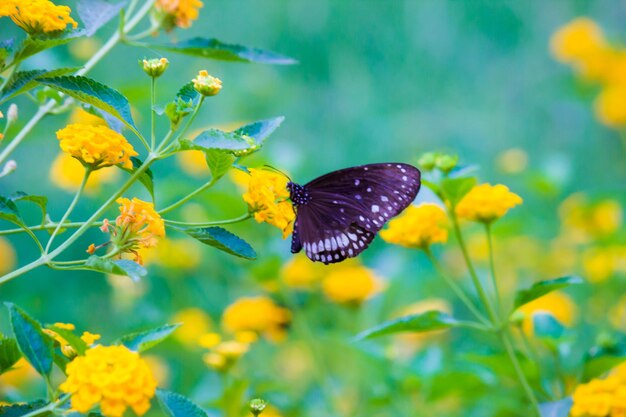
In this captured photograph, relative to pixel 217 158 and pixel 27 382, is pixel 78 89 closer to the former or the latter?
pixel 217 158

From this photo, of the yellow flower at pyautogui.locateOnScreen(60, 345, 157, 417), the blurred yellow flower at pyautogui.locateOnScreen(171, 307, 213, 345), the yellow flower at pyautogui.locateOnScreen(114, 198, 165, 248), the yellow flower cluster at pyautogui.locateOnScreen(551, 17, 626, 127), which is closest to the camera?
the yellow flower at pyautogui.locateOnScreen(60, 345, 157, 417)

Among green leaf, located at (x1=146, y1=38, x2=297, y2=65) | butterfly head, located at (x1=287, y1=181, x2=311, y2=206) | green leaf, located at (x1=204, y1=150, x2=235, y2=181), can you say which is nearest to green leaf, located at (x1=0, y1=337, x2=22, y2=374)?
green leaf, located at (x1=204, y1=150, x2=235, y2=181)

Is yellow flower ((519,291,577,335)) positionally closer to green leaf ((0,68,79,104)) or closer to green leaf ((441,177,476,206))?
green leaf ((441,177,476,206))

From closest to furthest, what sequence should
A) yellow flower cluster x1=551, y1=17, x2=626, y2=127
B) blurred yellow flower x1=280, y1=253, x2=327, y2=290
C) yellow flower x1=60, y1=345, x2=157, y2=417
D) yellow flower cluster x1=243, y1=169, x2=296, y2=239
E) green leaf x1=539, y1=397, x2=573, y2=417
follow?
yellow flower x1=60, y1=345, x2=157, y2=417 → yellow flower cluster x1=243, y1=169, x2=296, y2=239 → green leaf x1=539, y1=397, x2=573, y2=417 → blurred yellow flower x1=280, y1=253, x2=327, y2=290 → yellow flower cluster x1=551, y1=17, x2=626, y2=127

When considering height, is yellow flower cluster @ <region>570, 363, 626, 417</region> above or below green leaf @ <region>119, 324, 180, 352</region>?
below

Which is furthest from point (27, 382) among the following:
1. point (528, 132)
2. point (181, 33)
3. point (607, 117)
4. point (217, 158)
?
point (528, 132)

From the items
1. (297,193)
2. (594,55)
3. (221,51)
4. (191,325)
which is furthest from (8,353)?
(594,55)

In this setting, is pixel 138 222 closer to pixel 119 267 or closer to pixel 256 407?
pixel 119 267
